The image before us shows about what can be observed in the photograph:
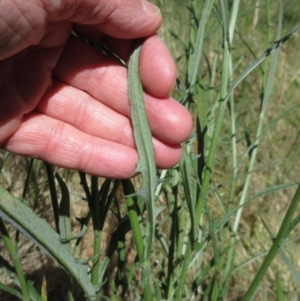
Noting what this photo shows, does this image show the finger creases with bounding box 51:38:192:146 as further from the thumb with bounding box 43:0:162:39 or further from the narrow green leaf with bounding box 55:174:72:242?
the narrow green leaf with bounding box 55:174:72:242

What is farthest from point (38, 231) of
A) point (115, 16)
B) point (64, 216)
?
point (115, 16)

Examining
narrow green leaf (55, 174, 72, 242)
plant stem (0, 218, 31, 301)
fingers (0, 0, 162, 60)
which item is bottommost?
plant stem (0, 218, 31, 301)

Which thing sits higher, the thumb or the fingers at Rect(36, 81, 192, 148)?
the thumb

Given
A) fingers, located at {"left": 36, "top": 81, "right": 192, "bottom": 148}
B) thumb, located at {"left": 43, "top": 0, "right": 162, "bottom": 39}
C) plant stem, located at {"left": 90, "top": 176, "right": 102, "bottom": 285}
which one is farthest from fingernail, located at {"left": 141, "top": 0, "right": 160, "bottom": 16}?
plant stem, located at {"left": 90, "top": 176, "right": 102, "bottom": 285}

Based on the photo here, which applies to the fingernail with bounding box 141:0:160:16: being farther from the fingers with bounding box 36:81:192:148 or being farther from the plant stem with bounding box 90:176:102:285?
the plant stem with bounding box 90:176:102:285

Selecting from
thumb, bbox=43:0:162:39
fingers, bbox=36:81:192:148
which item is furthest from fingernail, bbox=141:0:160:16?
fingers, bbox=36:81:192:148

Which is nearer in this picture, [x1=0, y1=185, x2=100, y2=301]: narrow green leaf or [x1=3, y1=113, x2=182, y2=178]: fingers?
[x1=0, y1=185, x2=100, y2=301]: narrow green leaf

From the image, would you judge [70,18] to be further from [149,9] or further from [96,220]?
[96,220]
